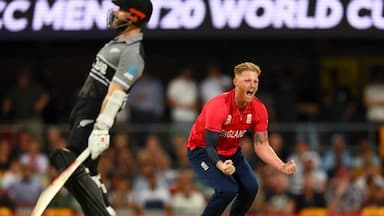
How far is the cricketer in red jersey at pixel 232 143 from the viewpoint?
978 cm

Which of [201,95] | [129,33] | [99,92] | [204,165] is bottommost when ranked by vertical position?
[201,95]

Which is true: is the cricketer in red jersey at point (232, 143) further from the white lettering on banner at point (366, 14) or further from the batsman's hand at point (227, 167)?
the white lettering on banner at point (366, 14)

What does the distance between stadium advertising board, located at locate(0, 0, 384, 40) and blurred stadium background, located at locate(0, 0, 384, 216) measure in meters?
0.01

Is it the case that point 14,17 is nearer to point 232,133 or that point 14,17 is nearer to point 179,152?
point 179,152

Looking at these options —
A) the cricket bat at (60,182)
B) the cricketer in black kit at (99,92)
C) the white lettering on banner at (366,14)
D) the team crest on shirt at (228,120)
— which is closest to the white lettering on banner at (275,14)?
the white lettering on banner at (366,14)

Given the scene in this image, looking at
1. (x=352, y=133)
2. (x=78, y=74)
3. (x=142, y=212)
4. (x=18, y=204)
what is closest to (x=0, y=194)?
(x=18, y=204)

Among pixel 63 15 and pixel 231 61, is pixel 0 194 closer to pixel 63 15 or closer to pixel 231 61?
pixel 63 15

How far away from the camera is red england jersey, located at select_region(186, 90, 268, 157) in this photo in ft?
32.1

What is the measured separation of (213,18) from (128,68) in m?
5.24

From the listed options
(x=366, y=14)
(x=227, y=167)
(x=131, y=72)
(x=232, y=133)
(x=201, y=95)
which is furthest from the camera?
(x=201, y=95)

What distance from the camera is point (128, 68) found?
9.80 meters

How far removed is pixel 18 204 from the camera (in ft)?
49.6

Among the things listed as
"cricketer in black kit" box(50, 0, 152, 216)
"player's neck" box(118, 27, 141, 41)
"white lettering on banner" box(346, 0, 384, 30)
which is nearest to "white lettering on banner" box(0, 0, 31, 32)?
"white lettering on banner" box(346, 0, 384, 30)

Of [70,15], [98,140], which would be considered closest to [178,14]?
[70,15]
